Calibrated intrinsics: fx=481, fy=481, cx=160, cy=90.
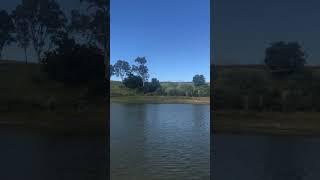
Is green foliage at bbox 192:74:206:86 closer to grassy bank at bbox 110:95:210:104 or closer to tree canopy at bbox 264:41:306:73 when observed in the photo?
grassy bank at bbox 110:95:210:104

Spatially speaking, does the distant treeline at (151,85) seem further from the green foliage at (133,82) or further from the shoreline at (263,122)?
the shoreline at (263,122)

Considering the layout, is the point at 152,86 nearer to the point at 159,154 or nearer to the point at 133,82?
the point at 133,82

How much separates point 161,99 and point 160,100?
0.16m

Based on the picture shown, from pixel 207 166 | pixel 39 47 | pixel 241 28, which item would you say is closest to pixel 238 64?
pixel 241 28

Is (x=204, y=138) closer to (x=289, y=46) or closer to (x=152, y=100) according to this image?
(x=289, y=46)

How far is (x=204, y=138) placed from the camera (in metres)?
11.0

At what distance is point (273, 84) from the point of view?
27.2 ft

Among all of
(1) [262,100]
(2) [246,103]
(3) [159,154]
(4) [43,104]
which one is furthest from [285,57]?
(4) [43,104]

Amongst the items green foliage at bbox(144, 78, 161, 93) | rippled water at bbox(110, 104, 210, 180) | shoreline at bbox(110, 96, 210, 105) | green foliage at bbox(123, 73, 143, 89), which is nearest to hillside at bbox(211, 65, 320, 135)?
rippled water at bbox(110, 104, 210, 180)

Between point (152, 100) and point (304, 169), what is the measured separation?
23522 mm

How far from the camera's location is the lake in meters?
5.96

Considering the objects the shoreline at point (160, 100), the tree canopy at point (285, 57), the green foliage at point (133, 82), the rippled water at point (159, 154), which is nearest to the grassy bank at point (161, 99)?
the shoreline at point (160, 100)

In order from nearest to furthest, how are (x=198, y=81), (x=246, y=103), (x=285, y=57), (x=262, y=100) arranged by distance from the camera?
(x=285, y=57) → (x=262, y=100) → (x=246, y=103) → (x=198, y=81)

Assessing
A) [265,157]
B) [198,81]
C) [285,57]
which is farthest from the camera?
[198,81]
